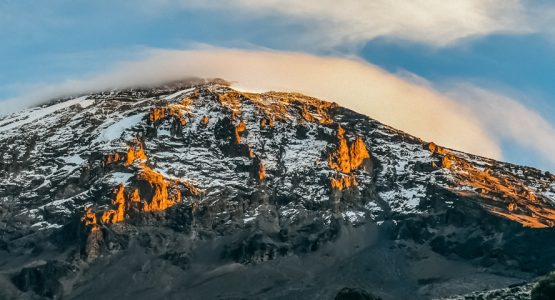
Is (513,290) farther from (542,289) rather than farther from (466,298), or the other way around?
(542,289)

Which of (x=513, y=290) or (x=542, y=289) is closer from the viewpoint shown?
(x=542, y=289)

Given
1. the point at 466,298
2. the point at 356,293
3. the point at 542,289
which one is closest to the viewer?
the point at 542,289

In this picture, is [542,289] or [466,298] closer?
[542,289]

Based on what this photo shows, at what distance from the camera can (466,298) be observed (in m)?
159

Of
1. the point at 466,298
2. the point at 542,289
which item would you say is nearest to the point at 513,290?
the point at 466,298

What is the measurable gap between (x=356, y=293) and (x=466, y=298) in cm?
2284

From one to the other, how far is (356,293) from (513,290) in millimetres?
29874

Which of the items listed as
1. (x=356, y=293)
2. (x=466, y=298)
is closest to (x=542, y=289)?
(x=466, y=298)

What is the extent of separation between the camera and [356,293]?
172 m

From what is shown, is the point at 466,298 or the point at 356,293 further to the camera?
the point at 356,293

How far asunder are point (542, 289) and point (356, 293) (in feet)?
140

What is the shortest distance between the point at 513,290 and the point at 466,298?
10.4m

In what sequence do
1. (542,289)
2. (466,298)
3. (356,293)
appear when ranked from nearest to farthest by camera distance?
1. (542,289)
2. (466,298)
3. (356,293)

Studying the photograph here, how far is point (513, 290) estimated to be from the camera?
163m
